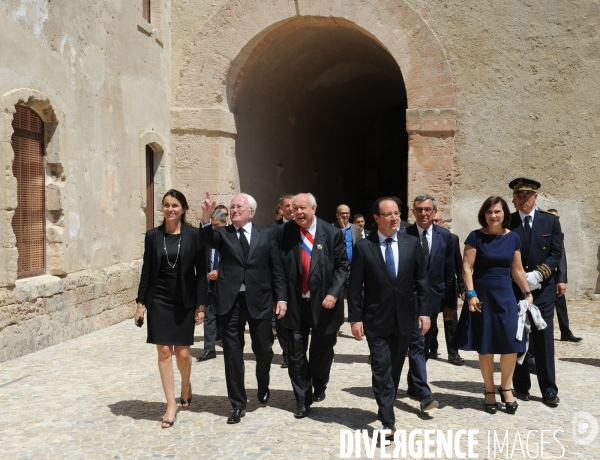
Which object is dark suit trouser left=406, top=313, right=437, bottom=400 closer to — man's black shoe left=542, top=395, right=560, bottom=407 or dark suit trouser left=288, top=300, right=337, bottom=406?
dark suit trouser left=288, top=300, right=337, bottom=406

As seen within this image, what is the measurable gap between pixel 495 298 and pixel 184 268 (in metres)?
2.39

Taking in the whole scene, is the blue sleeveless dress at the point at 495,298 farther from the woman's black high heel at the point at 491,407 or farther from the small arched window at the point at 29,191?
the small arched window at the point at 29,191

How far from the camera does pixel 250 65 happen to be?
39.1ft

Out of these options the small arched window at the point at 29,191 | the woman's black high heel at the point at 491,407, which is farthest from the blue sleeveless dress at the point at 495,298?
the small arched window at the point at 29,191

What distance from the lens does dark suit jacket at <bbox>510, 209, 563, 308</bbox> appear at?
5.77 meters

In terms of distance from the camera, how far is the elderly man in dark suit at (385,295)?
486 cm

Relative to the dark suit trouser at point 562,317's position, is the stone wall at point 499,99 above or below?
above

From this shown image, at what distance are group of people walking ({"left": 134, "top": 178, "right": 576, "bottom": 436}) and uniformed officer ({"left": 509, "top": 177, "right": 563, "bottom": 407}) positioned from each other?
0.03 metres

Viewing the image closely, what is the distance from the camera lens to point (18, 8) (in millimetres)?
7488

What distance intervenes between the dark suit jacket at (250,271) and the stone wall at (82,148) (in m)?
3.15

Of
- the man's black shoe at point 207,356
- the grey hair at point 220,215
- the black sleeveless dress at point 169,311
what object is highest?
the grey hair at point 220,215

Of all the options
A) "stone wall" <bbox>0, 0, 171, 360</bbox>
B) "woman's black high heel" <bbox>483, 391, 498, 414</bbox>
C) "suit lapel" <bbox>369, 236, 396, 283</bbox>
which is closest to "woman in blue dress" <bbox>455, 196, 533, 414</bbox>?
"woman's black high heel" <bbox>483, 391, 498, 414</bbox>

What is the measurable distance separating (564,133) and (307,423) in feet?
24.0

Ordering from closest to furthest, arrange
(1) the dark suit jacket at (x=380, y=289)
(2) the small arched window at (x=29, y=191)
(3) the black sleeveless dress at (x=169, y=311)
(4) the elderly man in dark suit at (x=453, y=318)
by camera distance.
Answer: (1) the dark suit jacket at (x=380, y=289), (3) the black sleeveless dress at (x=169, y=311), (4) the elderly man in dark suit at (x=453, y=318), (2) the small arched window at (x=29, y=191)
